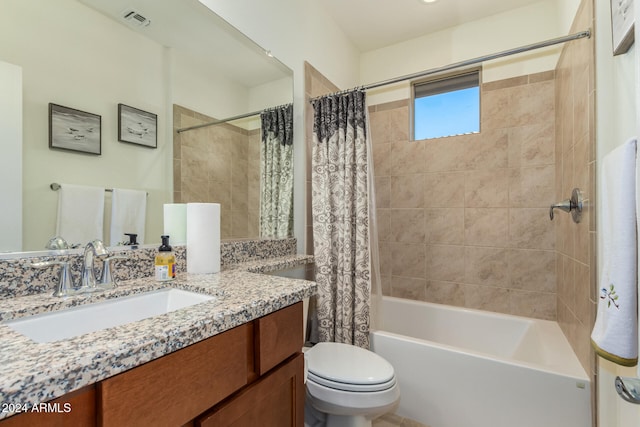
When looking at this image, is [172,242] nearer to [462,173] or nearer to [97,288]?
[97,288]

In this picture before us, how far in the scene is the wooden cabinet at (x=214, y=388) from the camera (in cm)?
48

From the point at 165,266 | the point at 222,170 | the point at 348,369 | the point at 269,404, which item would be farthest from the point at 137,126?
the point at 348,369

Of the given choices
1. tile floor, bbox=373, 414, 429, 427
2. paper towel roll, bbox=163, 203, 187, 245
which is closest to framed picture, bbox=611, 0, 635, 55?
paper towel roll, bbox=163, 203, 187, 245

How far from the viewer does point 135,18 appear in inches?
44.4

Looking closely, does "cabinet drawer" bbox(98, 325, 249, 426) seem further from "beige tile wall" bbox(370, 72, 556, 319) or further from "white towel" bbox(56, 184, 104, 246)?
"beige tile wall" bbox(370, 72, 556, 319)

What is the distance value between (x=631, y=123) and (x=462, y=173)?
136cm

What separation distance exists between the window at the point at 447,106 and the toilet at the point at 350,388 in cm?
190

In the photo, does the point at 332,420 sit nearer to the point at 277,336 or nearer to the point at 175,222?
the point at 277,336

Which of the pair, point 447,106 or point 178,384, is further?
point 447,106

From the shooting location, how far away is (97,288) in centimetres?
89

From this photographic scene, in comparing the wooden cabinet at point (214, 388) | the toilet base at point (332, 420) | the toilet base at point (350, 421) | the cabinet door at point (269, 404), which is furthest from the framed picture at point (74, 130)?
the toilet base at point (350, 421)

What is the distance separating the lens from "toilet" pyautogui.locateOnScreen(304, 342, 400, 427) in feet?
4.00

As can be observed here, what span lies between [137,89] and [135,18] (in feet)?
0.88

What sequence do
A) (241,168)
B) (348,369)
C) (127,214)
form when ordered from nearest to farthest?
(127,214)
(348,369)
(241,168)
